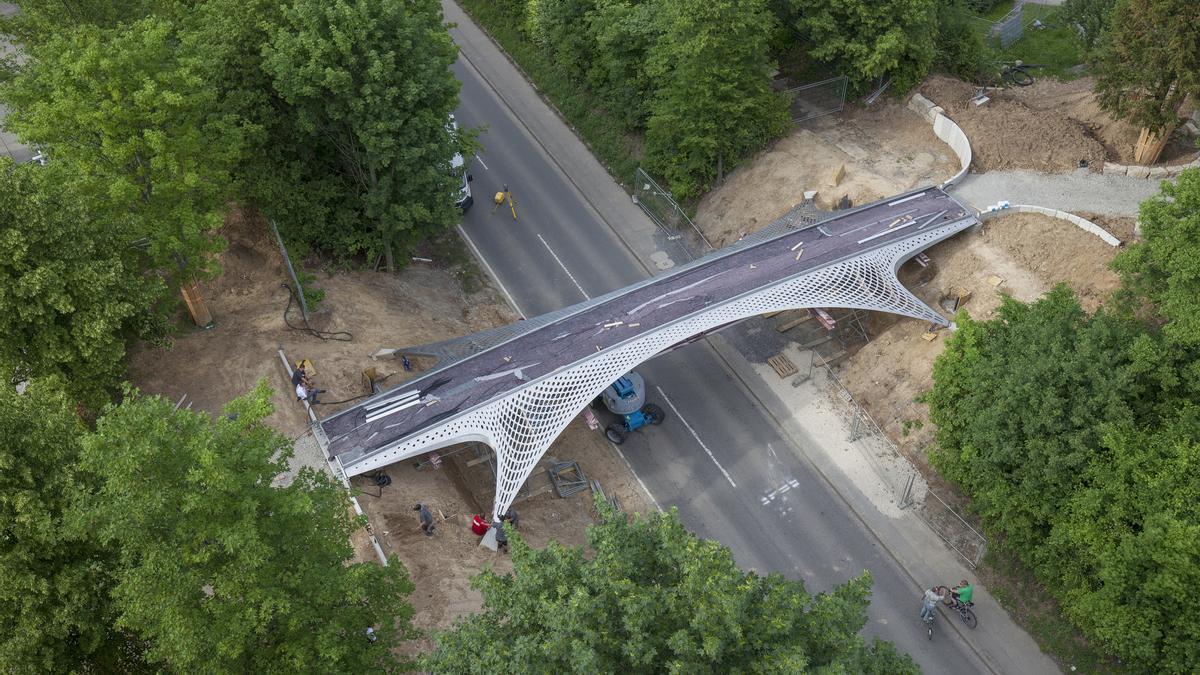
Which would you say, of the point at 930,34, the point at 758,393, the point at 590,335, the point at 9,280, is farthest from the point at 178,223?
the point at 930,34

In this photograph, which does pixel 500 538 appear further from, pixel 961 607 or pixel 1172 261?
pixel 1172 261

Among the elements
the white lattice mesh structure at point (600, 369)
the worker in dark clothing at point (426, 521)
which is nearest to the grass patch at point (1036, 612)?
the white lattice mesh structure at point (600, 369)

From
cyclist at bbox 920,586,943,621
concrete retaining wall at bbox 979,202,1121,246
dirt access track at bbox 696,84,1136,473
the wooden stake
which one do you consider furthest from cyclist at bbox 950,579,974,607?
the wooden stake

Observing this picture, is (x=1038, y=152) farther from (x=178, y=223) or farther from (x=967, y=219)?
(x=178, y=223)

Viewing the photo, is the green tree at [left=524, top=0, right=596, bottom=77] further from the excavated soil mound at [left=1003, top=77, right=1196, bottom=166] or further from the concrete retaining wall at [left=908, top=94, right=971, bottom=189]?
the excavated soil mound at [left=1003, top=77, right=1196, bottom=166]

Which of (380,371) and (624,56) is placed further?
(624,56)

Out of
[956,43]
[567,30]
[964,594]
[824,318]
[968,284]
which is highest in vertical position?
[956,43]

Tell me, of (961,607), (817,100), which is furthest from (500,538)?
(817,100)
